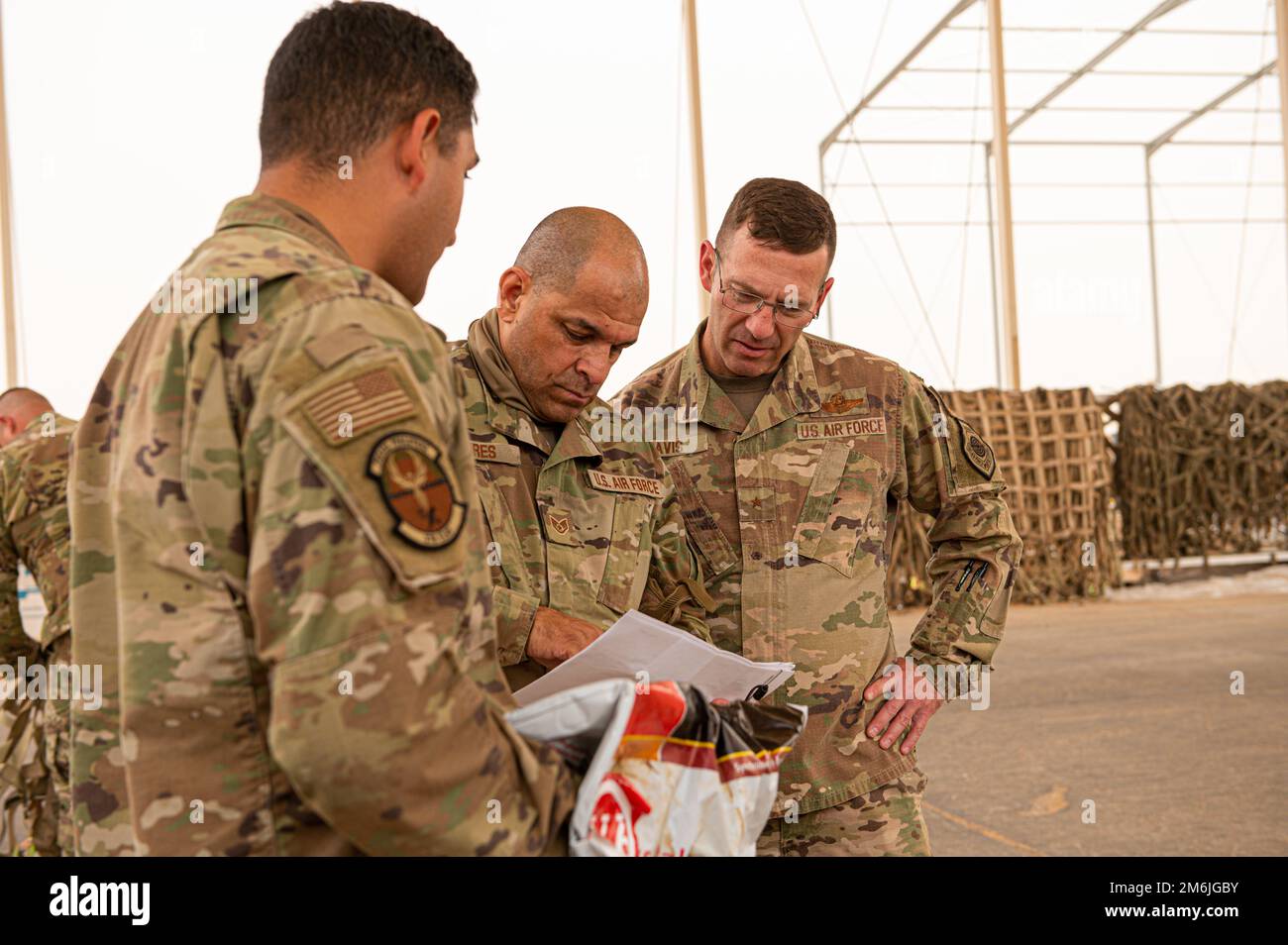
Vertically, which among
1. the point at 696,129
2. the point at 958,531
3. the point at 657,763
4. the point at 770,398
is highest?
the point at 696,129

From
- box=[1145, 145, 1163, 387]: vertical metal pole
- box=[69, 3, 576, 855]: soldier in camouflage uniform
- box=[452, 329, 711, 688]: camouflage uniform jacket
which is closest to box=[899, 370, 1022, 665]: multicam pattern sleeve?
box=[452, 329, 711, 688]: camouflage uniform jacket

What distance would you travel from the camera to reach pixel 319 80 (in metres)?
1.40

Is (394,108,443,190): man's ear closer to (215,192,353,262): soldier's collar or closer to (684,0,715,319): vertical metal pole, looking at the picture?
(215,192,353,262): soldier's collar

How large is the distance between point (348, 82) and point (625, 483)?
3.77ft

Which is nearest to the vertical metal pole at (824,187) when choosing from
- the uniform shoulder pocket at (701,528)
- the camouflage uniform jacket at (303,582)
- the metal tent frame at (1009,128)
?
the metal tent frame at (1009,128)

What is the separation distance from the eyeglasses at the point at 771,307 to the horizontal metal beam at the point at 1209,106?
19.0 m

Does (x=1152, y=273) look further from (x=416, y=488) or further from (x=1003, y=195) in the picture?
(x=416, y=488)

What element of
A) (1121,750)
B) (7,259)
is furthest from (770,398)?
(7,259)

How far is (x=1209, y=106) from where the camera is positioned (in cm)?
1939

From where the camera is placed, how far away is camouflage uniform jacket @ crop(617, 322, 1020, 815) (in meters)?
2.74

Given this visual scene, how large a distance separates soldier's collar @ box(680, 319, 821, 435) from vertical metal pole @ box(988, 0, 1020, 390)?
10.3m

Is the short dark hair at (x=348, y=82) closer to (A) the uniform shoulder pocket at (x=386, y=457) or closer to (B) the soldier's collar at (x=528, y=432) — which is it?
(A) the uniform shoulder pocket at (x=386, y=457)
